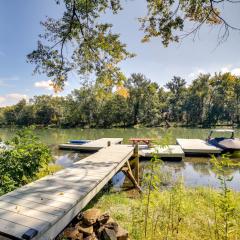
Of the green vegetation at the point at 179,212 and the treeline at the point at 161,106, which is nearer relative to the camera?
the green vegetation at the point at 179,212

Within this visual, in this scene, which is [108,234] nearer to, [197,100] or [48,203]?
[48,203]

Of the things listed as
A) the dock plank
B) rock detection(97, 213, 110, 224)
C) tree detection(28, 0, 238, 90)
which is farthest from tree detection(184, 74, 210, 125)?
the dock plank

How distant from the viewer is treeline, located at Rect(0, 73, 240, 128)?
162 feet

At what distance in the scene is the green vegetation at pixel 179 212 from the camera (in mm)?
3027

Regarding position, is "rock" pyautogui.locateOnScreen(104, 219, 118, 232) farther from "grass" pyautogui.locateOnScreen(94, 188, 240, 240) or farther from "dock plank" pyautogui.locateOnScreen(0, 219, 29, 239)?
"dock plank" pyautogui.locateOnScreen(0, 219, 29, 239)

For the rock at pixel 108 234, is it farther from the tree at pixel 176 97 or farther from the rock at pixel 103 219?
the tree at pixel 176 97

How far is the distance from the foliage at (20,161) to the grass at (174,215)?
1908 mm

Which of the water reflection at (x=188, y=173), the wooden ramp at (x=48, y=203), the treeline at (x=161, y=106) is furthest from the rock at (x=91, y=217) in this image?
the treeline at (x=161, y=106)

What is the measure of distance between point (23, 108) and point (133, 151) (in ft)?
210

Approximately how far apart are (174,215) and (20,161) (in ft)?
12.6

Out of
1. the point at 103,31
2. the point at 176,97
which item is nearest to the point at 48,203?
the point at 103,31

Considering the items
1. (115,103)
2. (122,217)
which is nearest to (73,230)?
(122,217)

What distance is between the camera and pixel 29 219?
3.03 m

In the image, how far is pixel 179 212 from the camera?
3.80 m
